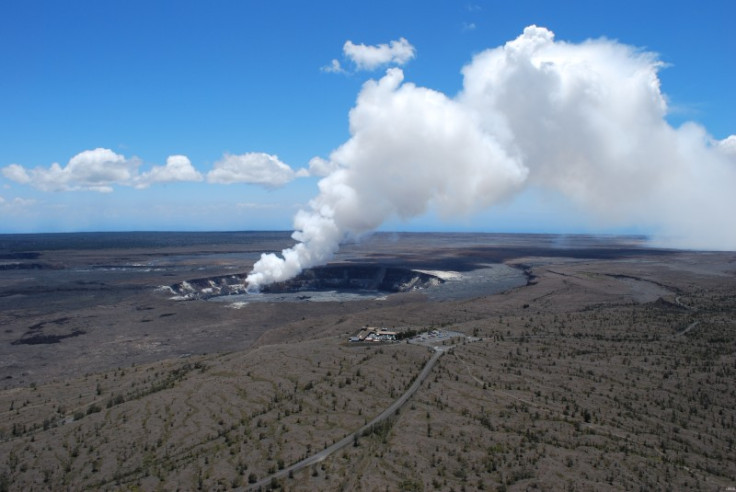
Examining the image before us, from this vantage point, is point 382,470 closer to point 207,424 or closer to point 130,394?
point 207,424

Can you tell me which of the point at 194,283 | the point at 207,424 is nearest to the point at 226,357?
the point at 207,424

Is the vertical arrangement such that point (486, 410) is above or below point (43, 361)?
above

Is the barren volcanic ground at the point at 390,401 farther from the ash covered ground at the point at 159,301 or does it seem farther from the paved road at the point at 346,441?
the ash covered ground at the point at 159,301

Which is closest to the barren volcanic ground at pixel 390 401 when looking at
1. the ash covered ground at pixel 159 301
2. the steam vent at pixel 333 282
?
the ash covered ground at pixel 159 301

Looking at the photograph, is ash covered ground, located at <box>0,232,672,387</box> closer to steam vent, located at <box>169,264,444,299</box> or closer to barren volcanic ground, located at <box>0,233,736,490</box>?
steam vent, located at <box>169,264,444,299</box>

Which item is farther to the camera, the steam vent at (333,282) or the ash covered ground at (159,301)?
the steam vent at (333,282)

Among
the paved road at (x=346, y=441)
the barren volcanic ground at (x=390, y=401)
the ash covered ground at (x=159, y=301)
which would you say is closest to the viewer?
the paved road at (x=346, y=441)
